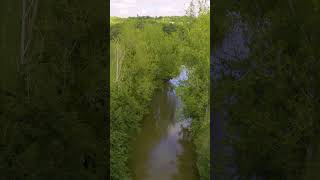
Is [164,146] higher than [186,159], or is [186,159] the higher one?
[164,146]

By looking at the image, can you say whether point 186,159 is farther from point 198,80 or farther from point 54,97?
point 54,97

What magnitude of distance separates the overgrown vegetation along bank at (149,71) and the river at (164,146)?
40.0 inches

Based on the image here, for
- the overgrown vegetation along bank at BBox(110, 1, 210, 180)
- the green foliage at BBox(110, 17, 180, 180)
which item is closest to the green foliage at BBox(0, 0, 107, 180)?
the overgrown vegetation along bank at BBox(110, 1, 210, 180)

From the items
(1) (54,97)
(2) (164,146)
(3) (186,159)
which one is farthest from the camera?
(2) (164,146)

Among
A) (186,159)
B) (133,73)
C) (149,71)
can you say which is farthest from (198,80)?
(149,71)

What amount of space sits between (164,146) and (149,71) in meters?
3.29

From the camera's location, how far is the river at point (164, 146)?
16.9 meters

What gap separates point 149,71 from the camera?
19672 millimetres

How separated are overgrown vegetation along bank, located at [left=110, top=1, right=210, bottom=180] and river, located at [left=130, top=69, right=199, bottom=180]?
3.33 feet

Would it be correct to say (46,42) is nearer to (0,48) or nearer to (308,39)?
(0,48)

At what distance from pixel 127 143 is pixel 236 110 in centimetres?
1101

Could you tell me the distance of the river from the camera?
16.9 meters

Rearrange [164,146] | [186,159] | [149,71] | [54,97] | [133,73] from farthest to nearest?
[149,71]
[164,146]
[133,73]
[186,159]
[54,97]

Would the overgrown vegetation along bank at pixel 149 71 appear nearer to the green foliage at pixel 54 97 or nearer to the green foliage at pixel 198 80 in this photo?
the green foliage at pixel 198 80
